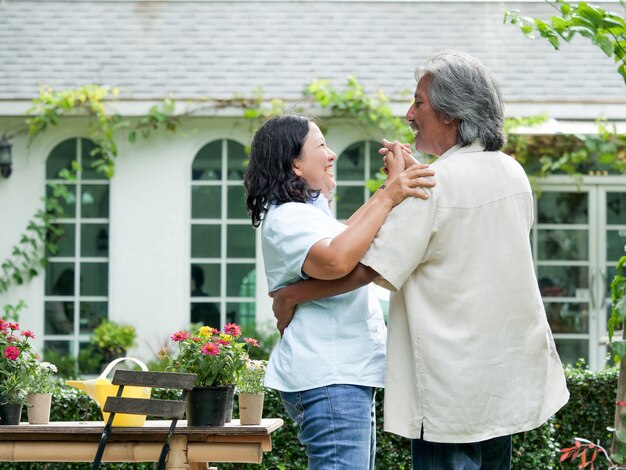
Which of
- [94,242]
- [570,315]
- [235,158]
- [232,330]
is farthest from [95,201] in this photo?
[232,330]

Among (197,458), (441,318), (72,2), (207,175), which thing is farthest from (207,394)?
(72,2)

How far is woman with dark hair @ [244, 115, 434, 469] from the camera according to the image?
2.88 metres

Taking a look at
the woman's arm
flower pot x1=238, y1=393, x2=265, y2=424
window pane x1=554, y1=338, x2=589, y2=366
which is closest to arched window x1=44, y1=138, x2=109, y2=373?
window pane x1=554, y1=338, x2=589, y2=366

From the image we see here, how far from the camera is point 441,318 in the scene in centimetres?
279

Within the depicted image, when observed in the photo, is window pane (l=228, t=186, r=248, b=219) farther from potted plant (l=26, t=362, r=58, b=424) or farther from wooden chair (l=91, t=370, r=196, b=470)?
wooden chair (l=91, t=370, r=196, b=470)

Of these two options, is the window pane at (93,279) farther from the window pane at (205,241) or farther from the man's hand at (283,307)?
the man's hand at (283,307)

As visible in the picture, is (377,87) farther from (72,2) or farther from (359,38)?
(72,2)

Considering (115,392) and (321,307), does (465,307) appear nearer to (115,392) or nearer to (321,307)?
(321,307)

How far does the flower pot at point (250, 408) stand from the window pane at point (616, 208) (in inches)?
283

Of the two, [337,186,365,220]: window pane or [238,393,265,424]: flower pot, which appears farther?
[337,186,365,220]: window pane

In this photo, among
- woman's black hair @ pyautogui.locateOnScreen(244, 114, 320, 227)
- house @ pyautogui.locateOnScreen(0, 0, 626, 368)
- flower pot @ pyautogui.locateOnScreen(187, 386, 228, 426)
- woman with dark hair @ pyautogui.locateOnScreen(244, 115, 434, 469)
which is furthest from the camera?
house @ pyautogui.locateOnScreen(0, 0, 626, 368)

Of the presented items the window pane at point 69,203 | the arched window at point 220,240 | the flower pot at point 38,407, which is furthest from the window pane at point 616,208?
the flower pot at point 38,407

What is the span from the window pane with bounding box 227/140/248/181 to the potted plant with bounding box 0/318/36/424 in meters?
6.04

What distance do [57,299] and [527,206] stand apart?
26.2 feet
